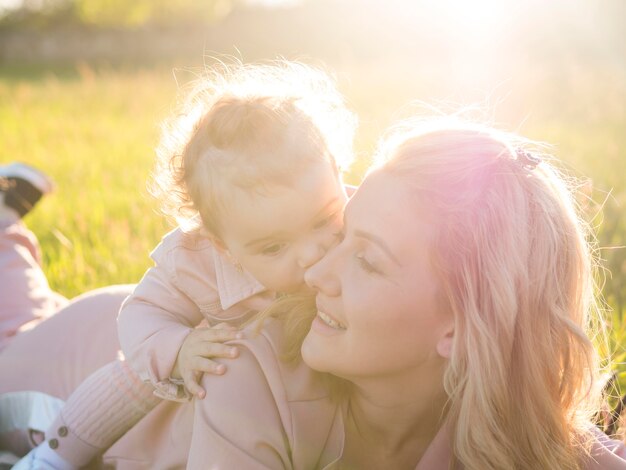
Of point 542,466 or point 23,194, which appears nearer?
point 542,466

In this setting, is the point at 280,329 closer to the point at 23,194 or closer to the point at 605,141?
the point at 23,194

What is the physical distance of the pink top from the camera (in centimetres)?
196

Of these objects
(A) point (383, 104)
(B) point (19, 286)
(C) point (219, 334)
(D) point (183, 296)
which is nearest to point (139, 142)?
(A) point (383, 104)

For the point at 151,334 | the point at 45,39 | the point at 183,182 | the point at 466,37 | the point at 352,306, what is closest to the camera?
the point at 352,306

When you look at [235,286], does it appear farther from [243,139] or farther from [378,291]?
[378,291]

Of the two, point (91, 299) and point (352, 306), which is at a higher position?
point (352, 306)

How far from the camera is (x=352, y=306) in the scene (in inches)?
79.7

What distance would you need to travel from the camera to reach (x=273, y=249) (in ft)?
8.32

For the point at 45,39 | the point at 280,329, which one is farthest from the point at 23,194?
the point at 45,39

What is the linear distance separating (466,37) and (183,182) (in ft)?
66.1

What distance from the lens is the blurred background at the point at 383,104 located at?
15.3ft

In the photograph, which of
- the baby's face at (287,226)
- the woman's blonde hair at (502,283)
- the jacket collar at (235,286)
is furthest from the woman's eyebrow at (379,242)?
the jacket collar at (235,286)

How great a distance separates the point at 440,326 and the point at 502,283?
21cm

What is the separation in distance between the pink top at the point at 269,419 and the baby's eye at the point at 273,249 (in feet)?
1.07
